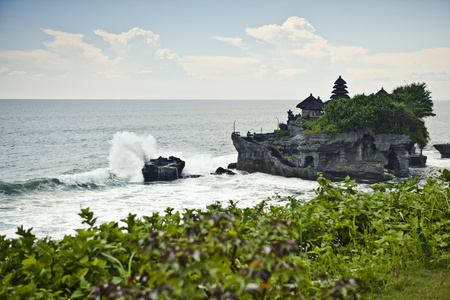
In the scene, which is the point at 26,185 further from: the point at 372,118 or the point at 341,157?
the point at 372,118

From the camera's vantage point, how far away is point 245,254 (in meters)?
3.20

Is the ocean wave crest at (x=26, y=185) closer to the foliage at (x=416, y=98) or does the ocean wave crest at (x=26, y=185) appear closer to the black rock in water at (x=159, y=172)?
the black rock in water at (x=159, y=172)

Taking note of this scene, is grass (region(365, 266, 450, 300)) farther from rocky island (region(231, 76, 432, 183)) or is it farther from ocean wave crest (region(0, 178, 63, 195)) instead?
ocean wave crest (region(0, 178, 63, 195))

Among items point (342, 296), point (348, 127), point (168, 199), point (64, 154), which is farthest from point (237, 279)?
point (64, 154)

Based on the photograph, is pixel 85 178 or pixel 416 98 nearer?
pixel 85 178

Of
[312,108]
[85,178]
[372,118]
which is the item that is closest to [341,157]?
[372,118]

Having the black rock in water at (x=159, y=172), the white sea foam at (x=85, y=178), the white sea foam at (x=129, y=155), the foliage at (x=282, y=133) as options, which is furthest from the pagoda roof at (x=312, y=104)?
the white sea foam at (x=85, y=178)

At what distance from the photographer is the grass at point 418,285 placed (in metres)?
3.79

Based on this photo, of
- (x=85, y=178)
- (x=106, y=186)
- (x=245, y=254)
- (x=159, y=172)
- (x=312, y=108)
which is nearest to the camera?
(x=245, y=254)

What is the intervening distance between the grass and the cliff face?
129ft

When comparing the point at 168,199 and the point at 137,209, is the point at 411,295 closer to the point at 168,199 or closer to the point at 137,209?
the point at 137,209

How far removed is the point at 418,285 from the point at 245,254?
7.28 ft

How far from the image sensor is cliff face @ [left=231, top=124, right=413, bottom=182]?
143 ft

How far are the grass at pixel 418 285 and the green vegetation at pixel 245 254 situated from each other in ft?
0.10
